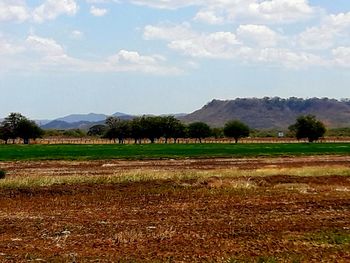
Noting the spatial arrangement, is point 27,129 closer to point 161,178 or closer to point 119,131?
point 119,131

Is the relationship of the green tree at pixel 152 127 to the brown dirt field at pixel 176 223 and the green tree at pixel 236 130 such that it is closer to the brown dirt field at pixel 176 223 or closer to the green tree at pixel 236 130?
the green tree at pixel 236 130

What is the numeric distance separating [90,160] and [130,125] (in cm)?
9525

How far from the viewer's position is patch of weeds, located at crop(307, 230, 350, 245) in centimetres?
1891

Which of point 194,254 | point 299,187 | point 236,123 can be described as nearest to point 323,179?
point 299,187

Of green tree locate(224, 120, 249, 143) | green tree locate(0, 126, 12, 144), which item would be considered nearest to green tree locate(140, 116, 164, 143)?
green tree locate(224, 120, 249, 143)

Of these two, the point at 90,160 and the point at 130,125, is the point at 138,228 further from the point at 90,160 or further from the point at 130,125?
the point at 130,125

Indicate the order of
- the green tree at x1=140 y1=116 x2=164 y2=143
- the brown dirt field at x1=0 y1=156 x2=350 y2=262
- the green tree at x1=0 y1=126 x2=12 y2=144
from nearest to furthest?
the brown dirt field at x1=0 y1=156 x2=350 y2=262 → the green tree at x1=0 y1=126 x2=12 y2=144 → the green tree at x1=140 y1=116 x2=164 y2=143

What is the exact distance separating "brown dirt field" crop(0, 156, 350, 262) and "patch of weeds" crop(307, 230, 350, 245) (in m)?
0.03

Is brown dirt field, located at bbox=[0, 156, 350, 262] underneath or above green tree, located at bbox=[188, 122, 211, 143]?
underneath

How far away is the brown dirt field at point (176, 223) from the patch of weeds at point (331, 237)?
34 millimetres

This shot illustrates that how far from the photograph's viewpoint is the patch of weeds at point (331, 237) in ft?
62.0

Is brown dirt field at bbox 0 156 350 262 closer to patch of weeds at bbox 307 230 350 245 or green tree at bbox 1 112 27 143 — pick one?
patch of weeds at bbox 307 230 350 245

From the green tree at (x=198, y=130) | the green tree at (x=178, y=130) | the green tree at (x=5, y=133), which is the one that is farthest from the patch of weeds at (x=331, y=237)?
the green tree at (x=198, y=130)

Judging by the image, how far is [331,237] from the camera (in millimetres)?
19688
